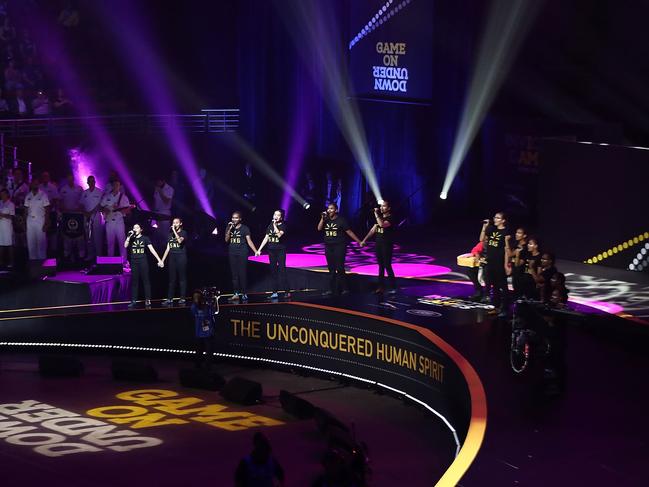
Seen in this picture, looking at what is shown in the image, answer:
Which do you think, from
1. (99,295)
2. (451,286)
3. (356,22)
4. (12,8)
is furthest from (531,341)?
(12,8)

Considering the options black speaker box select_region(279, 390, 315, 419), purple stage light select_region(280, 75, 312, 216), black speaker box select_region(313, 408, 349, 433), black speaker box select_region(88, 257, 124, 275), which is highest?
purple stage light select_region(280, 75, 312, 216)

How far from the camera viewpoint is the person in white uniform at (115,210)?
848 inches

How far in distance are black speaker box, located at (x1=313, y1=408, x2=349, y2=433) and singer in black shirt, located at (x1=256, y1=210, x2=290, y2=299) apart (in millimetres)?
4790

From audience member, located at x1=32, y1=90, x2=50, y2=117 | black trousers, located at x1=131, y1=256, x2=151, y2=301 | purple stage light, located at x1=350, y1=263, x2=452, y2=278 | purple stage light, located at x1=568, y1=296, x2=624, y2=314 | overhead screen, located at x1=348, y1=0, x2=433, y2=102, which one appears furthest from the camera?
audience member, located at x1=32, y1=90, x2=50, y2=117

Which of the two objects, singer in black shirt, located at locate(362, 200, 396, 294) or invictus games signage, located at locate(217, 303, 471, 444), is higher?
singer in black shirt, located at locate(362, 200, 396, 294)

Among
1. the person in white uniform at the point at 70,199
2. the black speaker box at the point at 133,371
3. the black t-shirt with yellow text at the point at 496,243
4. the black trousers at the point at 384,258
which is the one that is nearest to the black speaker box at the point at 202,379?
the black speaker box at the point at 133,371

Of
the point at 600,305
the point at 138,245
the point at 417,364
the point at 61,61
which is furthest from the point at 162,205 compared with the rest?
the point at 600,305

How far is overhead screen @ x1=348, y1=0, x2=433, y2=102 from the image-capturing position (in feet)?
80.7

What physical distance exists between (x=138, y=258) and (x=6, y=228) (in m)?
3.15

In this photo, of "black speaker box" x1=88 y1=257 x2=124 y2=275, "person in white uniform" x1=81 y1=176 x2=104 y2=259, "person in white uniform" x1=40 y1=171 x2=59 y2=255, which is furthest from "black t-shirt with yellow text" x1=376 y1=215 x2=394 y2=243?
"person in white uniform" x1=40 y1=171 x2=59 y2=255

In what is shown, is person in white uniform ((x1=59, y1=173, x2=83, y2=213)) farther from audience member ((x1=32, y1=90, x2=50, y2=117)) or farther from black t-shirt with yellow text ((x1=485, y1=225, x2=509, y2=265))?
black t-shirt with yellow text ((x1=485, y1=225, x2=509, y2=265))

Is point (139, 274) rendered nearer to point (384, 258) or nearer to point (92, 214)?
point (92, 214)

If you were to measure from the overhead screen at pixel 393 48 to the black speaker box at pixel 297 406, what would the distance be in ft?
35.1

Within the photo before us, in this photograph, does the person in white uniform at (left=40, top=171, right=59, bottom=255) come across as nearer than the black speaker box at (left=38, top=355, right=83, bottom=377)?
No
